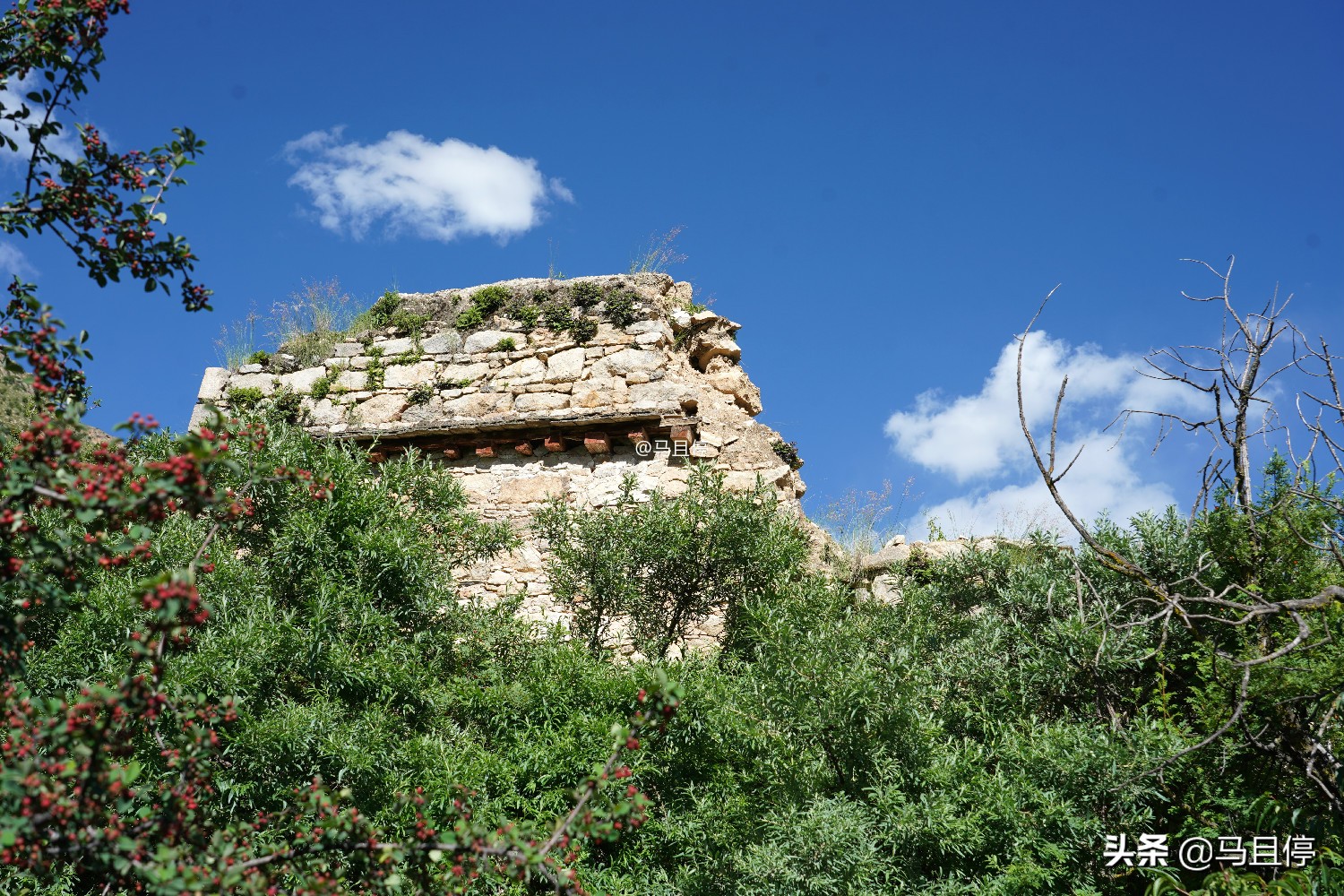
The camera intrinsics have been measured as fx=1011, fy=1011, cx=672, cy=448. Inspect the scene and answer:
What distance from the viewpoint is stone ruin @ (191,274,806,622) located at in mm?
8953

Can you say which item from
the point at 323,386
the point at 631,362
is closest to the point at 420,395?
the point at 323,386

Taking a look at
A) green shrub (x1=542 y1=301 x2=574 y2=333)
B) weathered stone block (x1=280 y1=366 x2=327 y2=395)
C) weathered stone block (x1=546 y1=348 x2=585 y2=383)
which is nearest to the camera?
weathered stone block (x1=546 y1=348 x2=585 y2=383)

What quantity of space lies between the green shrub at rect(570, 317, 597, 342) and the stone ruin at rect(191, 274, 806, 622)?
0.02 metres

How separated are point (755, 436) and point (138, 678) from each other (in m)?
7.21

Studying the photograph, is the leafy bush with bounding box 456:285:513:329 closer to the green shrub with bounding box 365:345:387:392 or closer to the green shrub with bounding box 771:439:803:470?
the green shrub with bounding box 365:345:387:392

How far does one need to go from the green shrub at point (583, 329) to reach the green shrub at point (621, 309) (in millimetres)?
170

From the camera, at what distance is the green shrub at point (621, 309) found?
967 cm

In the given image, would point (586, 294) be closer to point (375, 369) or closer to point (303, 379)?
point (375, 369)

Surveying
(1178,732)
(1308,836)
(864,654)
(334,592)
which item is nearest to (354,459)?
(334,592)

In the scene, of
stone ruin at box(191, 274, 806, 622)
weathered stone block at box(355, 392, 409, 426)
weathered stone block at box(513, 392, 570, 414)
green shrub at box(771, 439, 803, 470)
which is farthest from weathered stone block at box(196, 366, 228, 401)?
green shrub at box(771, 439, 803, 470)

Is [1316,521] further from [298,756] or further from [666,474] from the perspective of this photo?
[298,756]

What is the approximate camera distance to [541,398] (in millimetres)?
9453

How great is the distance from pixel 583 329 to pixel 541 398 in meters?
0.81

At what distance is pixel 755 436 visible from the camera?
9406 mm
